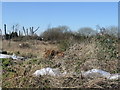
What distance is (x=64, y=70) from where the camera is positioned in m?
6.72

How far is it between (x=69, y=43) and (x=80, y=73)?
4.85m

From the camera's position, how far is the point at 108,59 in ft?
25.7

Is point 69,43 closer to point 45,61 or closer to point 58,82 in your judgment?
point 45,61

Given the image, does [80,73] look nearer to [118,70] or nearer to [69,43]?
[118,70]

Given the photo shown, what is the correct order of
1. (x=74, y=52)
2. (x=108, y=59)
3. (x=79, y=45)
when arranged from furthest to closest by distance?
(x=79, y=45) < (x=74, y=52) < (x=108, y=59)

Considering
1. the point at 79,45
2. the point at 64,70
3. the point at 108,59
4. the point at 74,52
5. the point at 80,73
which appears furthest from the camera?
the point at 79,45

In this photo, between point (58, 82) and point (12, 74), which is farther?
point (12, 74)

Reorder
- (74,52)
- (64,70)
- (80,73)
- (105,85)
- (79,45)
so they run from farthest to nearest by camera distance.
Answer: (79,45), (74,52), (64,70), (80,73), (105,85)

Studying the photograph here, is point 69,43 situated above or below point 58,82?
above

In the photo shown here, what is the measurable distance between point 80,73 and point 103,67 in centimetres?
107

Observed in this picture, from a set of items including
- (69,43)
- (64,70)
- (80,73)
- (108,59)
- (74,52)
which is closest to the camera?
(80,73)

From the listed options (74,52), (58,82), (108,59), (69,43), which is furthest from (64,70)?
(69,43)

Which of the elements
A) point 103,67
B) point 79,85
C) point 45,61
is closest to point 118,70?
point 103,67

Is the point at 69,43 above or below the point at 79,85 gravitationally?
above
